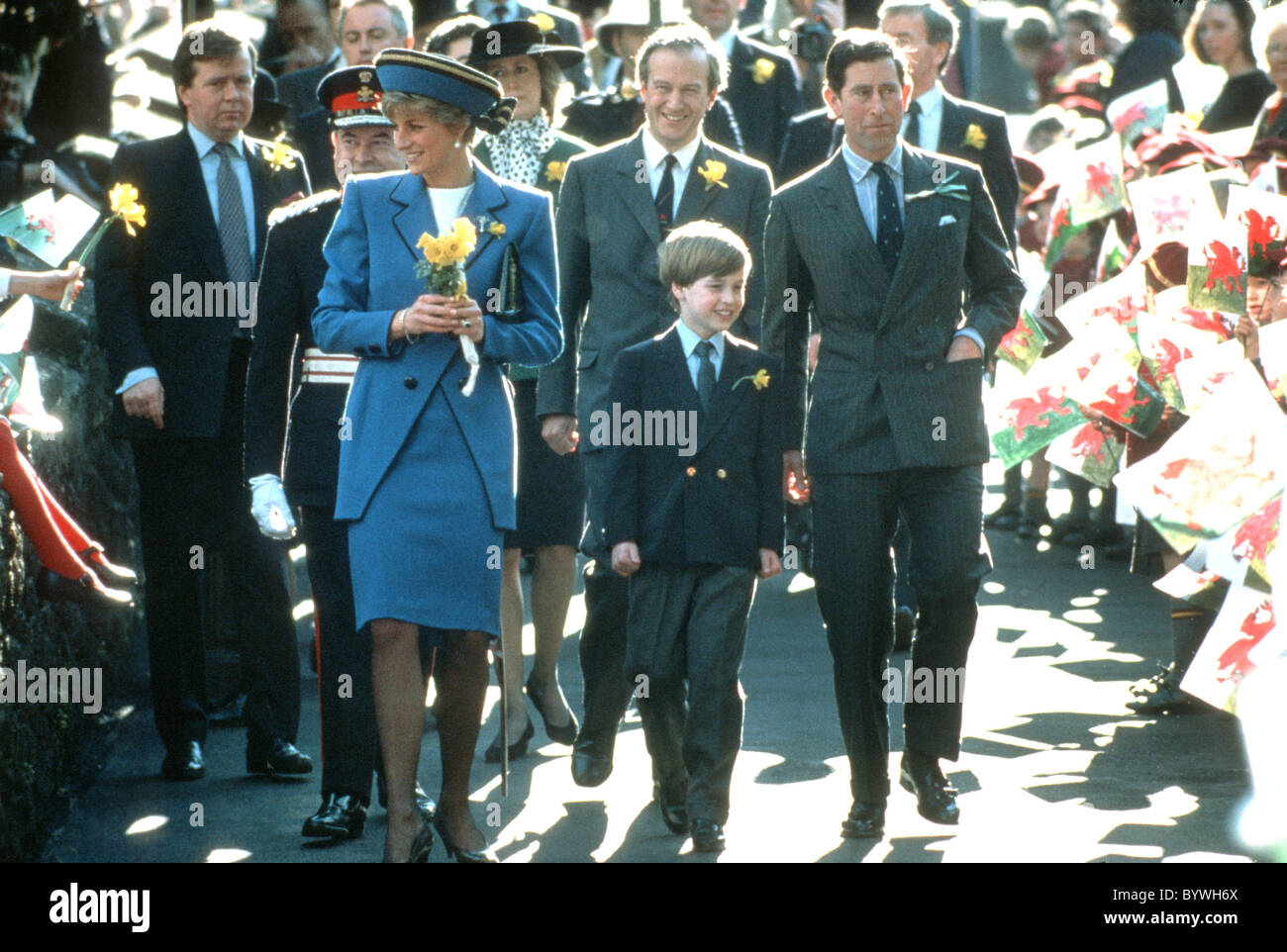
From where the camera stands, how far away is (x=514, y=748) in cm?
758

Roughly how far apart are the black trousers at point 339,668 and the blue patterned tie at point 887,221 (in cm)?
171

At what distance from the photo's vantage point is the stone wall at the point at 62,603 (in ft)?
20.6

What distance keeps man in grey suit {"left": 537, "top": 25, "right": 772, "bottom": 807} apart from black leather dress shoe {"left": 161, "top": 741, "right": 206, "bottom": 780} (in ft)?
3.98

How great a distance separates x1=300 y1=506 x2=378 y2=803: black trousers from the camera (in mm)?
6578

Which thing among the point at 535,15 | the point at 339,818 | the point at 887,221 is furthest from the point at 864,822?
the point at 535,15

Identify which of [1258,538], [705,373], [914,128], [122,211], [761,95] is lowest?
[1258,538]

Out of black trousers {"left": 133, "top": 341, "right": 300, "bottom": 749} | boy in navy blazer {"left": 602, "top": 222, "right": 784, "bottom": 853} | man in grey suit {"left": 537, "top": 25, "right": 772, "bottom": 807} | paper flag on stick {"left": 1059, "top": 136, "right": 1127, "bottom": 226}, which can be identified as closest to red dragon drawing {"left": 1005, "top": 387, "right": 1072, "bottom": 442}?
man in grey suit {"left": 537, "top": 25, "right": 772, "bottom": 807}

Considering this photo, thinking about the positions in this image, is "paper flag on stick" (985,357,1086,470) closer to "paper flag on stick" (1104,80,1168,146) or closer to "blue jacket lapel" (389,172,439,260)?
"blue jacket lapel" (389,172,439,260)

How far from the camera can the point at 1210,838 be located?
6148 millimetres

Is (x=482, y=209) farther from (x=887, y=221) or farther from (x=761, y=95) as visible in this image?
(x=761, y=95)

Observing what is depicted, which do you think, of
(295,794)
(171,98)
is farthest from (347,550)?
(171,98)

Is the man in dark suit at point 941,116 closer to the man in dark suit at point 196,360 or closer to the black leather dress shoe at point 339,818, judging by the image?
the man in dark suit at point 196,360

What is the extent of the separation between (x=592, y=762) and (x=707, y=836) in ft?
2.99
